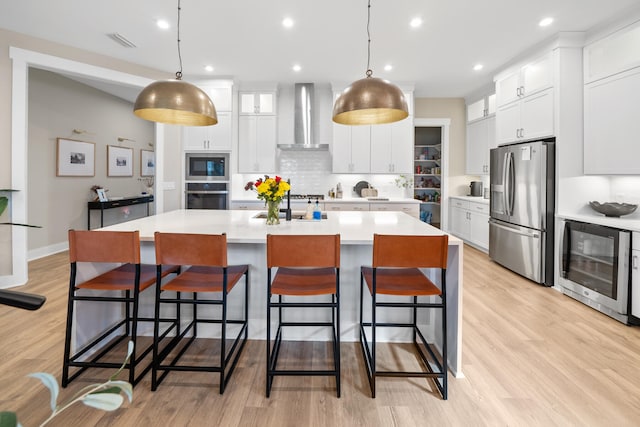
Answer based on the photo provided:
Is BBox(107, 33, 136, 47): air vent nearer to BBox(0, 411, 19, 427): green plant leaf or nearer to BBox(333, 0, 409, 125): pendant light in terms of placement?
BBox(333, 0, 409, 125): pendant light

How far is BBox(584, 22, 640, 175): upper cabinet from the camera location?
10.5 ft

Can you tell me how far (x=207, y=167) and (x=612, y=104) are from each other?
5.11 m

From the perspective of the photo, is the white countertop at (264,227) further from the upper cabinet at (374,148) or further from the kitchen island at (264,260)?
the upper cabinet at (374,148)

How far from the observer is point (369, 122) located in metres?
2.82

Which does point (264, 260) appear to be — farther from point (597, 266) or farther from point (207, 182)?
point (207, 182)

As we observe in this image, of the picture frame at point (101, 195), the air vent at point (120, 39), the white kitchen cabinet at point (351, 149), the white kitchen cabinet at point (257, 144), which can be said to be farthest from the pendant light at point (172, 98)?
the picture frame at point (101, 195)

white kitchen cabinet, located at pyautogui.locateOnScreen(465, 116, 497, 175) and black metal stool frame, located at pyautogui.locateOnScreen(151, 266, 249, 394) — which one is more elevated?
white kitchen cabinet, located at pyautogui.locateOnScreen(465, 116, 497, 175)

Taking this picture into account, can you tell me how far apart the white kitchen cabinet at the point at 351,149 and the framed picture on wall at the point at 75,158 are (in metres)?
4.25

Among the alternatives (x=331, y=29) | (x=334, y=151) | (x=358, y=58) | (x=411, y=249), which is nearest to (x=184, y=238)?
(x=411, y=249)

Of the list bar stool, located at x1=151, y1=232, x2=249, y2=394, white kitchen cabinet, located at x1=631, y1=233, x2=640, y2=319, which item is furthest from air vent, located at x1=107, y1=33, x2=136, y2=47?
white kitchen cabinet, located at x1=631, y1=233, x2=640, y2=319

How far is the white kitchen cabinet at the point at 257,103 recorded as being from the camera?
5.61 m

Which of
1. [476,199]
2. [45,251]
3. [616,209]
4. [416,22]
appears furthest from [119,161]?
[616,209]

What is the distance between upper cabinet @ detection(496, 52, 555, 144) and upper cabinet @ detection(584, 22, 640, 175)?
1.13ft

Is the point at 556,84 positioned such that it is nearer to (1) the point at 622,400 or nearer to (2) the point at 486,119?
(2) the point at 486,119
